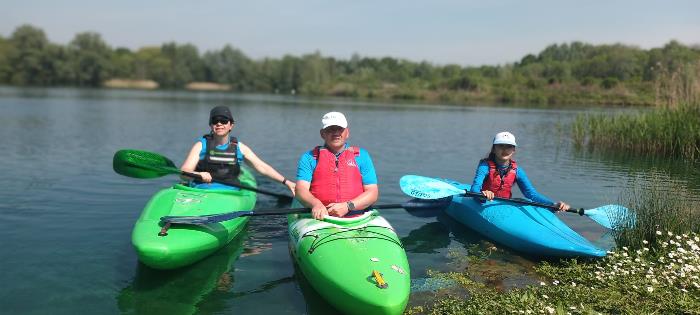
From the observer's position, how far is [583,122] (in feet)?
52.9

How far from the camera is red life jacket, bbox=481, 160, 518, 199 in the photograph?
660 centimetres

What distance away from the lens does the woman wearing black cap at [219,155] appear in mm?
6512

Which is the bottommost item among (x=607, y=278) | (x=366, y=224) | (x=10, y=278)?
(x=10, y=278)

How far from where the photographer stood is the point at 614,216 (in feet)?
19.6

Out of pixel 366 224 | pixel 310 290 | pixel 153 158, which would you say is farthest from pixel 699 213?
pixel 153 158

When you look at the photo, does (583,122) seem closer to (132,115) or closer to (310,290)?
(310,290)

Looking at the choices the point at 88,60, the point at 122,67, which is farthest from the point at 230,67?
the point at 88,60

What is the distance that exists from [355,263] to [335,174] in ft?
4.19

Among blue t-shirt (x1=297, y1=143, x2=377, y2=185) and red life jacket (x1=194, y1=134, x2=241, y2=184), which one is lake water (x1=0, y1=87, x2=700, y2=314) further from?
blue t-shirt (x1=297, y1=143, x2=377, y2=185)

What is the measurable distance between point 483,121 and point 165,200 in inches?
952

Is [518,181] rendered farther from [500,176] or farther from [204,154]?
[204,154]

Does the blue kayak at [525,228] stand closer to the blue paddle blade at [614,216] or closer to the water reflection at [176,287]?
the blue paddle blade at [614,216]

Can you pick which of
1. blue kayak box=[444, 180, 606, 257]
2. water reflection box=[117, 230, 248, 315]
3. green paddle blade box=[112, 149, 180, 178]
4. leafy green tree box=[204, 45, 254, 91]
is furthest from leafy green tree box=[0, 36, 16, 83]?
blue kayak box=[444, 180, 606, 257]

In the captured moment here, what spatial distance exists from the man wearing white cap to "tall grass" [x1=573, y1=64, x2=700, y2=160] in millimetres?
9910
